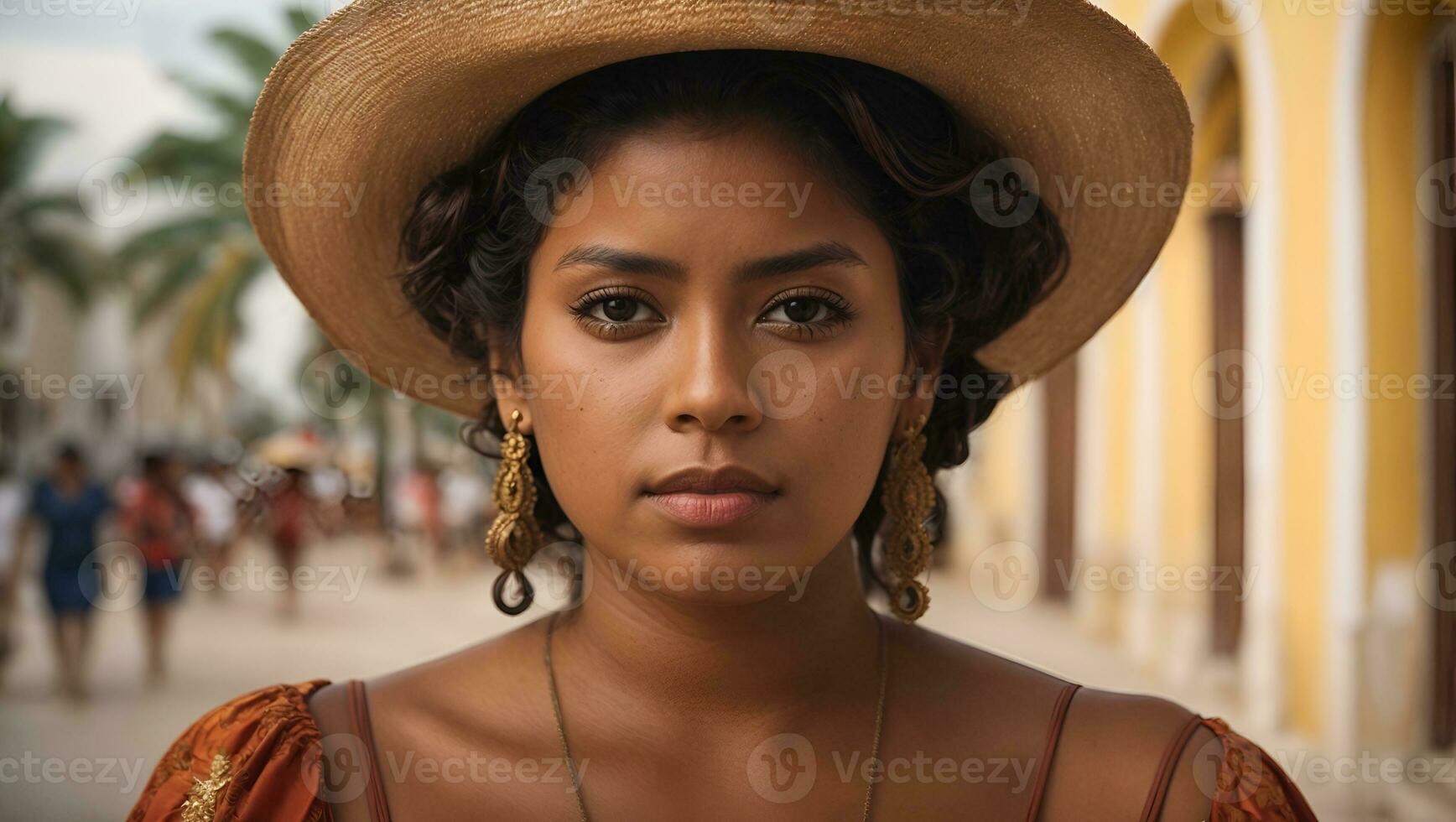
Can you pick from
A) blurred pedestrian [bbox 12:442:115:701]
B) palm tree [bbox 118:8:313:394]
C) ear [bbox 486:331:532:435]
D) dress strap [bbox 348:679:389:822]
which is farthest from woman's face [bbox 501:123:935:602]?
palm tree [bbox 118:8:313:394]

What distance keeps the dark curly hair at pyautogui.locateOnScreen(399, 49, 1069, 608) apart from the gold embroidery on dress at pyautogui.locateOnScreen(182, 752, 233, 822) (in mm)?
687

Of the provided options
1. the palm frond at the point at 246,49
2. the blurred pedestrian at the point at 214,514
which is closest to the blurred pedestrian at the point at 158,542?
the blurred pedestrian at the point at 214,514

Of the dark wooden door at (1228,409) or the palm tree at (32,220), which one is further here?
the palm tree at (32,220)

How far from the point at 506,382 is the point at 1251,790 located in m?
1.33

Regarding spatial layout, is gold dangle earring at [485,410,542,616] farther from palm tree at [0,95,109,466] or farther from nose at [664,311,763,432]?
palm tree at [0,95,109,466]

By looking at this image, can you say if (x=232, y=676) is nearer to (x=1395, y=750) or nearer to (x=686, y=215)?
(x=1395, y=750)

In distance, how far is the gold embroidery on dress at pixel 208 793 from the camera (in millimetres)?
1950

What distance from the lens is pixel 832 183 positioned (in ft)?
6.16

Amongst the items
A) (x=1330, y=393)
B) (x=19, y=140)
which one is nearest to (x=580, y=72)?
(x=1330, y=393)

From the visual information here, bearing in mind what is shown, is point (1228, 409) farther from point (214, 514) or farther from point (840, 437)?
point (214, 514)

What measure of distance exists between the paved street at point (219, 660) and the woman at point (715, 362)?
11.6 ft

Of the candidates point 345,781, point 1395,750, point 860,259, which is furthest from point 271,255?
point 1395,750

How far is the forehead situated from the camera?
178 cm

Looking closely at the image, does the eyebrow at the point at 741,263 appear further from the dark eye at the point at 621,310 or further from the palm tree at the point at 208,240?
the palm tree at the point at 208,240
